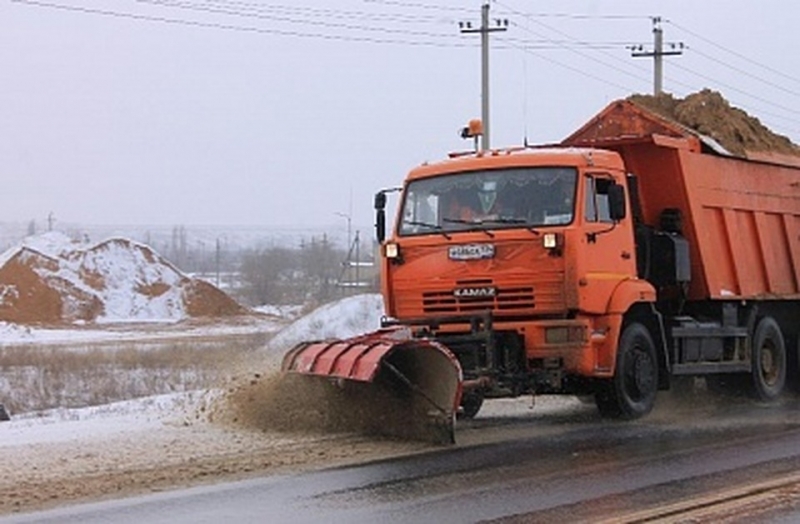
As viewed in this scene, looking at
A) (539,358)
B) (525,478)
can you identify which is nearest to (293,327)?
(539,358)

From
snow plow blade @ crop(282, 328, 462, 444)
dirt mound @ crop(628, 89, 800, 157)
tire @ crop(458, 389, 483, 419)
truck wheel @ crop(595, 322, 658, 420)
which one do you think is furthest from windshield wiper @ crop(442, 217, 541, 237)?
dirt mound @ crop(628, 89, 800, 157)

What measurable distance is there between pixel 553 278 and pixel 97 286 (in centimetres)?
4395

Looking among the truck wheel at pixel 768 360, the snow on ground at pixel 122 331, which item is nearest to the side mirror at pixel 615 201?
the truck wheel at pixel 768 360

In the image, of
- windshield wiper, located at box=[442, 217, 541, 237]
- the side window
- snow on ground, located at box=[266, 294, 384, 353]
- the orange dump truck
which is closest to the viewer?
the orange dump truck

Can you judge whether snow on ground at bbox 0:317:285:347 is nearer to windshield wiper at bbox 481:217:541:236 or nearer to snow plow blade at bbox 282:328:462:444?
snow plow blade at bbox 282:328:462:444

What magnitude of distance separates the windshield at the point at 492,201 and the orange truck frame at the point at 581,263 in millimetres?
13

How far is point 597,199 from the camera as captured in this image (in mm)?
14133

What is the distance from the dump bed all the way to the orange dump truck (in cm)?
3

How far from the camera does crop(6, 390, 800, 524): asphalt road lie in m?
8.98

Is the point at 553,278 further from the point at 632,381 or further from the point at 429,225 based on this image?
the point at 632,381

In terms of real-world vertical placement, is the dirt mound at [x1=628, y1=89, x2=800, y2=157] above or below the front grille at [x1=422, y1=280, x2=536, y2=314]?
above

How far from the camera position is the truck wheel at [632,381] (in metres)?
14.3

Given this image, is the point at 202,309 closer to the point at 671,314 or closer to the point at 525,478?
the point at 671,314

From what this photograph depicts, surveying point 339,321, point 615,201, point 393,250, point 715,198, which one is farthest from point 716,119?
point 339,321
